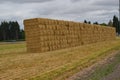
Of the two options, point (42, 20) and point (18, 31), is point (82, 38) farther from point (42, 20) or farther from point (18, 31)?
point (18, 31)

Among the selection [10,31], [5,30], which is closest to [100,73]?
[5,30]

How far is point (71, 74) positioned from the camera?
51.1ft

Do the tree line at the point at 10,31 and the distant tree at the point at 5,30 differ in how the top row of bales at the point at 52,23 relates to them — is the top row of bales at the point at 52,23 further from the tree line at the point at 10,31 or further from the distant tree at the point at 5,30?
the distant tree at the point at 5,30

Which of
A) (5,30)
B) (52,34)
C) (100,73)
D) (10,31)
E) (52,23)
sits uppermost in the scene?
(52,23)

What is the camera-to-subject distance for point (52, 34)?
32.8 m

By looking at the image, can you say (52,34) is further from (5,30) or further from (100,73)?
(5,30)

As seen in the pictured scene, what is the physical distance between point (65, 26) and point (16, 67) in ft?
66.4

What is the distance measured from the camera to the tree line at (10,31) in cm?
11500

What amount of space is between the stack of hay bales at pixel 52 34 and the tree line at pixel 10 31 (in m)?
68.7

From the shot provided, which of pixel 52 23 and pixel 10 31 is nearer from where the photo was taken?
pixel 52 23

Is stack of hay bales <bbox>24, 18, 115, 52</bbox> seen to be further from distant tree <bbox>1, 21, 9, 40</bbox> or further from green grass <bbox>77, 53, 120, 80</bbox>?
distant tree <bbox>1, 21, 9, 40</bbox>

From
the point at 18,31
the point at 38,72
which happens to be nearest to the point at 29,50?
the point at 38,72

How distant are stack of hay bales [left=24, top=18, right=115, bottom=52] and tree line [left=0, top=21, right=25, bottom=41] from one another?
68680mm

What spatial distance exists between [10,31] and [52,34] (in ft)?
288
